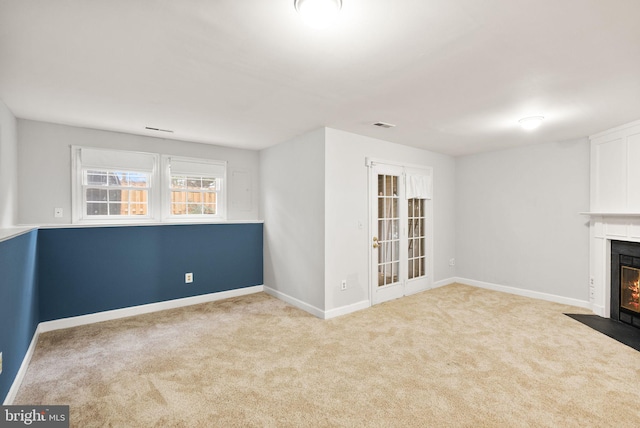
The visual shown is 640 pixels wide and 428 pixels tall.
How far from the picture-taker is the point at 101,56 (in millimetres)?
2135

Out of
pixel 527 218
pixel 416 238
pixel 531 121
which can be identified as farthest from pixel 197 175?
pixel 527 218

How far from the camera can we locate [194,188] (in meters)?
4.79

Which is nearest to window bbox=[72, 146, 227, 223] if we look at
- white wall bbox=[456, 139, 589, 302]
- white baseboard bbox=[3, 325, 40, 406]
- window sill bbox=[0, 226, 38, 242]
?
white baseboard bbox=[3, 325, 40, 406]

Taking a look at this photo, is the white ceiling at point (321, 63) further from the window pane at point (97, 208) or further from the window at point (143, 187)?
the window pane at point (97, 208)

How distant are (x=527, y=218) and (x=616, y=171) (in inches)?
49.7

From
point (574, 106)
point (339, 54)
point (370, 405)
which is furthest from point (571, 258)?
point (339, 54)

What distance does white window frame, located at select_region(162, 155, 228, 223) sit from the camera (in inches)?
177

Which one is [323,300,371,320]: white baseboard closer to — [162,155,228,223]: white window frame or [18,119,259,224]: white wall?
[162,155,228,223]: white window frame

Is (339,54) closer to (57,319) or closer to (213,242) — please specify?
(213,242)

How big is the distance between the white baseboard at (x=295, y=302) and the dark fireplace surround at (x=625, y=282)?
3.70 metres

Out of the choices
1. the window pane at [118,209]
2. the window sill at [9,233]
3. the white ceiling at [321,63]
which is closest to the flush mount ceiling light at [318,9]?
the white ceiling at [321,63]

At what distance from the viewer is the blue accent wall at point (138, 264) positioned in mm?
3631

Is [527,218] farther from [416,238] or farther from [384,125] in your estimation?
[384,125]

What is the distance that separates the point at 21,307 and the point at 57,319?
1.19 meters
